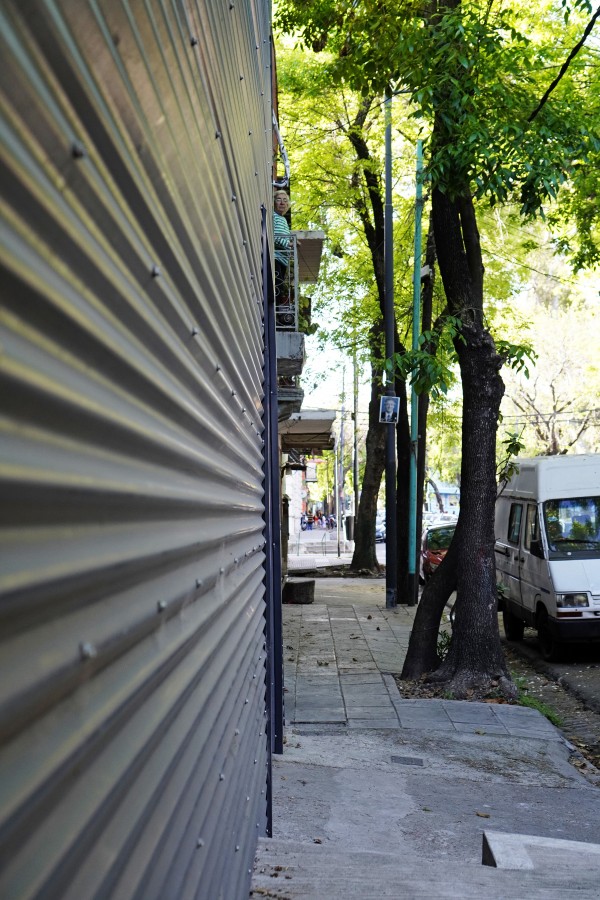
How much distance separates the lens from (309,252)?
20.2 metres

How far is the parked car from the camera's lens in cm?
2359

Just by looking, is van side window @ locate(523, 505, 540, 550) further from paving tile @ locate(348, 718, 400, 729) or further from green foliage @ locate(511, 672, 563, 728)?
paving tile @ locate(348, 718, 400, 729)

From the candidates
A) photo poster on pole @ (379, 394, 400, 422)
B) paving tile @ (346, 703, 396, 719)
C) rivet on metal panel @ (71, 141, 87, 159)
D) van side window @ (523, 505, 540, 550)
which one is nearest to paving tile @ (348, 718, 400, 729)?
paving tile @ (346, 703, 396, 719)

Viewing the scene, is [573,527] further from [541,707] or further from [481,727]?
[481,727]

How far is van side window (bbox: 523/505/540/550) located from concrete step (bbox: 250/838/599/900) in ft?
30.3

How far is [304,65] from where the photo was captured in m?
22.8

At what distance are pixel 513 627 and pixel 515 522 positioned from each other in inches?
64.8

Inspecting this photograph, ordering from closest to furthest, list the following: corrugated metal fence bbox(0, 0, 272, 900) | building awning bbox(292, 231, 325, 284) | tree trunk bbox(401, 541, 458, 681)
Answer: corrugated metal fence bbox(0, 0, 272, 900) → tree trunk bbox(401, 541, 458, 681) → building awning bbox(292, 231, 325, 284)

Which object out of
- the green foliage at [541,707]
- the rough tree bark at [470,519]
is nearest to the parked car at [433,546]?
the rough tree bark at [470,519]

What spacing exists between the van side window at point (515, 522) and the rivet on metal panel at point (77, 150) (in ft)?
46.5

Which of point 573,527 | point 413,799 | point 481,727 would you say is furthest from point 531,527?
point 413,799

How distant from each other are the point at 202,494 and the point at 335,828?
169 inches

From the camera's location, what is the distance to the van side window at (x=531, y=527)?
1384cm

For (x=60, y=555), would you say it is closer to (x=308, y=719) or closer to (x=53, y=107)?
(x=53, y=107)
